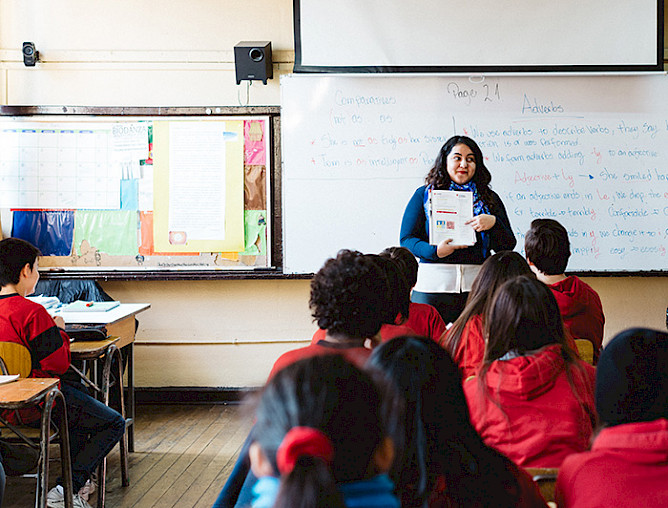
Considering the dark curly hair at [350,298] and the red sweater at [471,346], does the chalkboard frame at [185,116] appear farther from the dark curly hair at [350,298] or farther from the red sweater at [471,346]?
the dark curly hair at [350,298]

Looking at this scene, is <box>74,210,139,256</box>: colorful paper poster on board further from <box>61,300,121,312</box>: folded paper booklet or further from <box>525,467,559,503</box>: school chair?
<box>525,467,559,503</box>: school chair

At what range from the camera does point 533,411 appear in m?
1.59

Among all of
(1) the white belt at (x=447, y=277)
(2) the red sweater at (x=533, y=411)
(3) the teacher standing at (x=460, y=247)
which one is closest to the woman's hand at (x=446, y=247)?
(3) the teacher standing at (x=460, y=247)

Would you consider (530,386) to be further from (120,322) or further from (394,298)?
(120,322)

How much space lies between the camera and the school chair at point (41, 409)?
219 cm

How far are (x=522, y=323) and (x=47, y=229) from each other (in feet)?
11.6

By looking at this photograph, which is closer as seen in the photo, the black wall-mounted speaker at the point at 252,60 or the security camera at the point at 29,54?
the black wall-mounted speaker at the point at 252,60

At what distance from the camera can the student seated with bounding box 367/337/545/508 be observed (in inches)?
43.9

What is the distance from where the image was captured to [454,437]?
1.13 m

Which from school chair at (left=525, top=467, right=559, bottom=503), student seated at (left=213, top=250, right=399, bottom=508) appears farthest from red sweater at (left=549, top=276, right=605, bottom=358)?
school chair at (left=525, top=467, right=559, bottom=503)

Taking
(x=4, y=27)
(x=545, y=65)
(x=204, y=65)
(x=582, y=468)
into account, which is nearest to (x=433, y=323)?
(x=582, y=468)

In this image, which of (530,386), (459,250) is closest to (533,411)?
(530,386)

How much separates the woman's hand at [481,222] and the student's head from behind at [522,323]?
1.56 meters

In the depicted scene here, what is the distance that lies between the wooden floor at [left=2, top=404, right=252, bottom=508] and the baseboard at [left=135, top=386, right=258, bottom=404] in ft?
0.15
